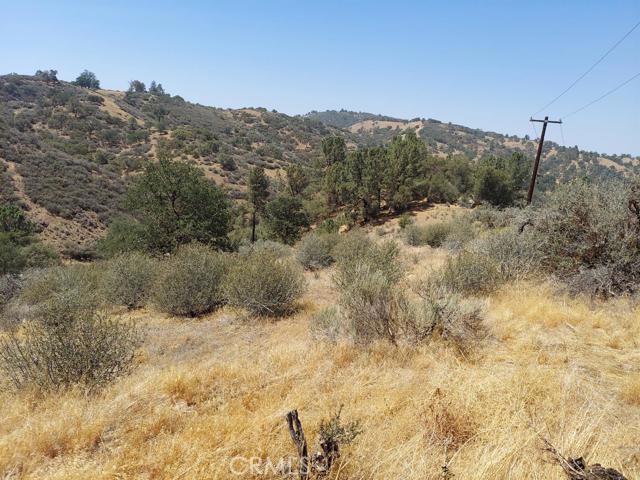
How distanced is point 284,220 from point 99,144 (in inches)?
1594

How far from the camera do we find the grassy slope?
8.69 ft

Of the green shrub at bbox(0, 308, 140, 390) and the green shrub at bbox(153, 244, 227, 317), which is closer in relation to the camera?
the green shrub at bbox(0, 308, 140, 390)

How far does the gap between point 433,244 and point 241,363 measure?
1736 cm

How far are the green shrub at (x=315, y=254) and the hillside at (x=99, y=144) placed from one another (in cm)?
2487

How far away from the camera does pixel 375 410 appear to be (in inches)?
132

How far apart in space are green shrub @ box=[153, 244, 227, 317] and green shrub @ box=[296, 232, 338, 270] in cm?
639

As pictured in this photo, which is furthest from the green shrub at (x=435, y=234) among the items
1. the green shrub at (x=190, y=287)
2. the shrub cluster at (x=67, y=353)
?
the shrub cluster at (x=67, y=353)

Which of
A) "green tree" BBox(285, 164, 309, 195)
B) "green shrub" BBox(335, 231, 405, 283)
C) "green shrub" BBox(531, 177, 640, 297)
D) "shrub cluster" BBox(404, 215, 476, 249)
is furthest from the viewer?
"green tree" BBox(285, 164, 309, 195)

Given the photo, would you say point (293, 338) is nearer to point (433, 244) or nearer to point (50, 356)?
point (50, 356)

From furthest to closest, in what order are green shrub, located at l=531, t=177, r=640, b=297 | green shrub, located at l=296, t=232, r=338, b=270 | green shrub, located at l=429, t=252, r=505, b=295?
green shrub, located at l=296, t=232, r=338, b=270, green shrub, located at l=429, t=252, r=505, b=295, green shrub, located at l=531, t=177, r=640, b=297

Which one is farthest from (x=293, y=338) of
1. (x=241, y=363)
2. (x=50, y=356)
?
(x=50, y=356)

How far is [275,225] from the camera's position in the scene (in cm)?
3080

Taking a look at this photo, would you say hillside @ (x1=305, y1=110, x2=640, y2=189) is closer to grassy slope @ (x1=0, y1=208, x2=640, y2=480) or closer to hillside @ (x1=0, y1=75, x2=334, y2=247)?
hillside @ (x1=0, y1=75, x2=334, y2=247)

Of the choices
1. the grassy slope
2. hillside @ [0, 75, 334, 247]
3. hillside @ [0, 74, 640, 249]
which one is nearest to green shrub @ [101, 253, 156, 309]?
the grassy slope
